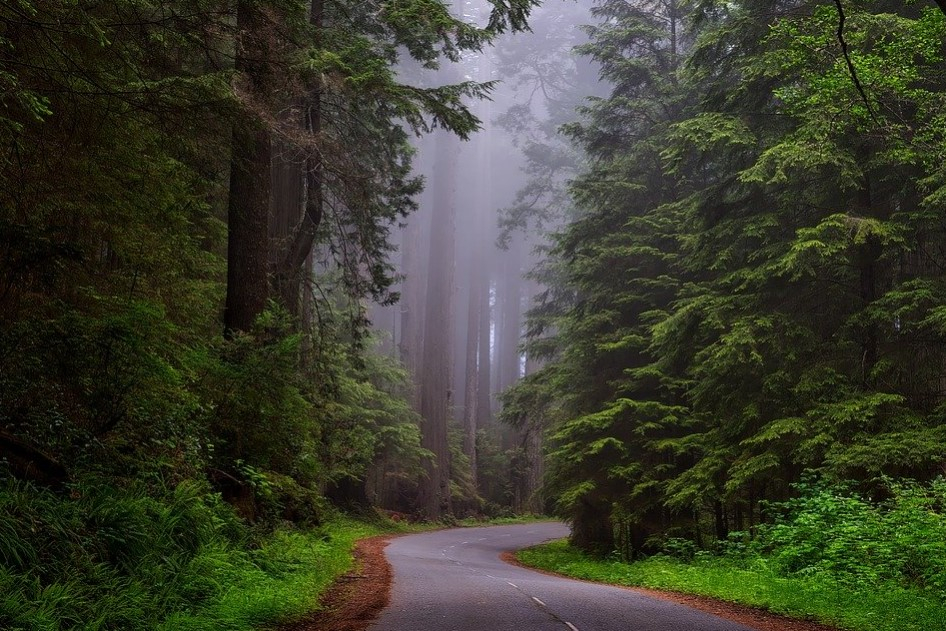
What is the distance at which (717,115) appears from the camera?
13.9 metres

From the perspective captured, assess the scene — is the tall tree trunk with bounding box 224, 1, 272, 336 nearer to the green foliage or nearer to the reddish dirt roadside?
the reddish dirt roadside

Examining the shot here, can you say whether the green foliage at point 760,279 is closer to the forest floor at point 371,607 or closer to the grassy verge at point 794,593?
the grassy verge at point 794,593

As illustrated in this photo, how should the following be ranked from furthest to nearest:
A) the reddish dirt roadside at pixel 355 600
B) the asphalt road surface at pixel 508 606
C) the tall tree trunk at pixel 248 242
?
1. the tall tree trunk at pixel 248 242
2. the asphalt road surface at pixel 508 606
3. the reddish dirt roadside at pixel 355 600

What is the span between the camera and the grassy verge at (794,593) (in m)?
7.73

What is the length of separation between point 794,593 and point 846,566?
117 cm

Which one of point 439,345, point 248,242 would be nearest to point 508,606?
point 248,242

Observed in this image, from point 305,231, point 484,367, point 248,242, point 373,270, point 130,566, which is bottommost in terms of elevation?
point 130,566

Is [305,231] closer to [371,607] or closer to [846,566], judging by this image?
[371,607]

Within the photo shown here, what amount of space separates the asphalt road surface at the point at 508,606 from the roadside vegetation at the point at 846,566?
1.34 m

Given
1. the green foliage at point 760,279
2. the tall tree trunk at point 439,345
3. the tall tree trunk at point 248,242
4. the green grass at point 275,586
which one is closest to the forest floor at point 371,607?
the green grass at point 275,586

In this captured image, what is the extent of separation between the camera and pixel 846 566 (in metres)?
10.0

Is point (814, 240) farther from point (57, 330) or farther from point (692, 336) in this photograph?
point (57, 330)

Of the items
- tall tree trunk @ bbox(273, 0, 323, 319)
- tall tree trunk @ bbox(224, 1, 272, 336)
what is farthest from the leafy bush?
tall tree trunk @ bbox(273, 0, 323, 319)

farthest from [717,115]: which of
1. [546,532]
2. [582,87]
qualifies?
[582,87]
